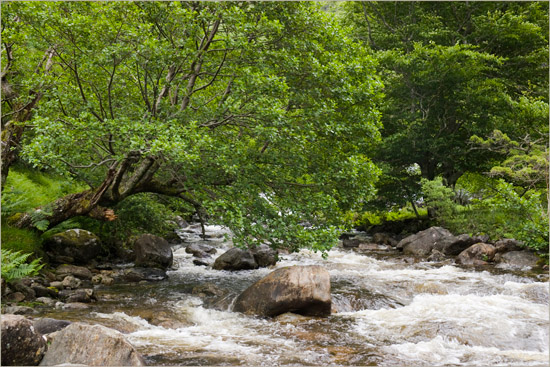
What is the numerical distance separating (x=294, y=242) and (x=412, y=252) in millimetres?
10645

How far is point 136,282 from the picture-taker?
44.0 ft

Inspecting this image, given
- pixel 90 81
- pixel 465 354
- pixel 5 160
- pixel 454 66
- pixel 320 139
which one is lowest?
pixel 465 354

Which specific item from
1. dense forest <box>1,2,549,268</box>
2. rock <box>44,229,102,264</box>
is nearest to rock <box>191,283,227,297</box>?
dense forest <box>1,2,549,268</box>

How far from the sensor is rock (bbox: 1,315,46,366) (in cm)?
584

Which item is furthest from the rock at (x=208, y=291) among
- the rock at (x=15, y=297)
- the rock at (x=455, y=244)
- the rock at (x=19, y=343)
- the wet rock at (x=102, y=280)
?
the rock at (x=455, y=244)

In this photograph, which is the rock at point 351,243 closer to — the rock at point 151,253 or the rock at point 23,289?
the rock at point 151,253

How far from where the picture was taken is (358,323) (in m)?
9.66

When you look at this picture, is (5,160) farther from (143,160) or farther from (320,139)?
(320,139)

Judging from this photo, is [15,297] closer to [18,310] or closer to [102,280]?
[18,310]

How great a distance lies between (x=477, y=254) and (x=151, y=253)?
13.3m

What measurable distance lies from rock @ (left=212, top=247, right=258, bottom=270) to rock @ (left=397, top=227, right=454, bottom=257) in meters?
7.99

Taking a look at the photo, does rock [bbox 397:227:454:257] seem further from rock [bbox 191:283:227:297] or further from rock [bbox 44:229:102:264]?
rock [bbox 44:229:102:264]

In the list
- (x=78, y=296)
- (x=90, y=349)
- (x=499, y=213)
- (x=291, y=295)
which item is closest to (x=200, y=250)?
(x=78, y=296)

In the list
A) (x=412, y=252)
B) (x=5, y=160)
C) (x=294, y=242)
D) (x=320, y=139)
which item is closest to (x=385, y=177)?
(x=412, y=252)
